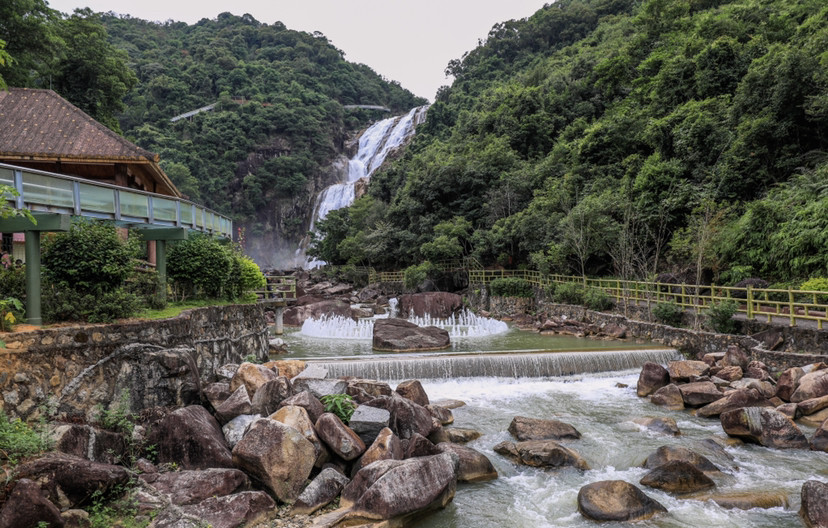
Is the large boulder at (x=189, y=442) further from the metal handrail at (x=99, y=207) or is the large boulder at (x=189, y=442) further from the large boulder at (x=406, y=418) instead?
the metal handrail at (x=99, y=207)

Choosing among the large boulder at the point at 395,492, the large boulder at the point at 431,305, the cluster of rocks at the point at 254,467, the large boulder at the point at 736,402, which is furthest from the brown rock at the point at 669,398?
the large boulder at the point at 431,305

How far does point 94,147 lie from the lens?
46.2 ft

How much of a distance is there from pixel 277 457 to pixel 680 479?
5768mm

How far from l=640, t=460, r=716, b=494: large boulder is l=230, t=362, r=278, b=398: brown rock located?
21.7 ft

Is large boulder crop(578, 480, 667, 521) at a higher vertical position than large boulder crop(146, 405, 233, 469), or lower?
lower

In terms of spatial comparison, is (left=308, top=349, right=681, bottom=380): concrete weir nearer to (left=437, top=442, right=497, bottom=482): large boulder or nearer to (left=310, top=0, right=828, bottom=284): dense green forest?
(left=437, top=442, right=497, bottom=482): large boulder

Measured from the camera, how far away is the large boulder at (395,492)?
20.1ft

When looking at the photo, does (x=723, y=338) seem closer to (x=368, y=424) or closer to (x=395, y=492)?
(x=368, y=424)

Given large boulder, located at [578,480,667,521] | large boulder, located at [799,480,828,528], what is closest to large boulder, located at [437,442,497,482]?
large boulder, located at [578,480,667,521]

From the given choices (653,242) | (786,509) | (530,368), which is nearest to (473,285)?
(653,242)

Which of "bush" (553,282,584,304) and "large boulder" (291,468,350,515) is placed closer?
"large boulder" (291,468,350,515)

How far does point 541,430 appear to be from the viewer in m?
9.45

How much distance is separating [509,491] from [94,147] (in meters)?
14.1

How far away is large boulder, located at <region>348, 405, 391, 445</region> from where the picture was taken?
7.97 meters
